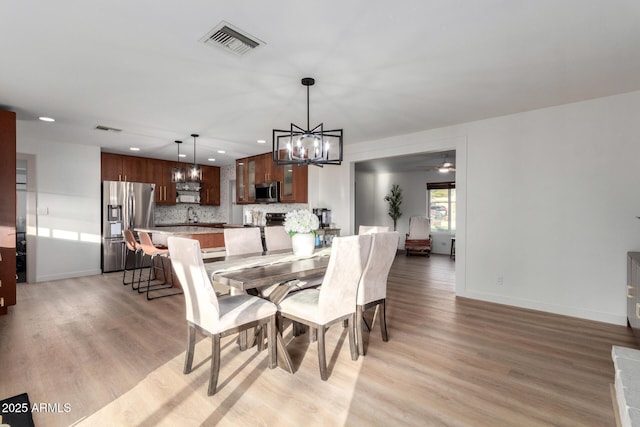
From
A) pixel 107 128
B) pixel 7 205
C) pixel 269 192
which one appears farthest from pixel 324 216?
pixel 7 205

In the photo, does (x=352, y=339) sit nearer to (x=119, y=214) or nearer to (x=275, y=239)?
(x=275, y=239)

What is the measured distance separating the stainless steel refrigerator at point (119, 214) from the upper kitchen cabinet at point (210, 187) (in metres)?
1.59

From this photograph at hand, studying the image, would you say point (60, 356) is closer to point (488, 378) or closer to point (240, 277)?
point (240, 277)

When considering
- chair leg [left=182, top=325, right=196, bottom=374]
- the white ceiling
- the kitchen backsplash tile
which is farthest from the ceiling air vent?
chair leg [left=182, top=325, right=196, bottom=374]

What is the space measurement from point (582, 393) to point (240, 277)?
234 cm

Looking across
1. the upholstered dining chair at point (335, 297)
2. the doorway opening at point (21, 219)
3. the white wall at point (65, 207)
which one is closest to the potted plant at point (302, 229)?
the upholstered dining chair at point (335, 297)

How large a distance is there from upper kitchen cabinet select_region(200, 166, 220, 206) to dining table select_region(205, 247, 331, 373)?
5470 mm

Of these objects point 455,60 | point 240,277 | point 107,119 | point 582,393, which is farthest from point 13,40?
point 582,393

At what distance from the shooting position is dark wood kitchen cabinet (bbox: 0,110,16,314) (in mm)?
3553

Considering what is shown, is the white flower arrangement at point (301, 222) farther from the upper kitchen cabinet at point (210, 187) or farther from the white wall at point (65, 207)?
the upper kitchen cabinet at point (210, 187)

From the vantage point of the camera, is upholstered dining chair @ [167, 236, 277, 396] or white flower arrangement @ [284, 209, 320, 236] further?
white flower arrangement @ [284, 209, 320, 236]

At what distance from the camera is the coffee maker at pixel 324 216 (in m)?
5.79

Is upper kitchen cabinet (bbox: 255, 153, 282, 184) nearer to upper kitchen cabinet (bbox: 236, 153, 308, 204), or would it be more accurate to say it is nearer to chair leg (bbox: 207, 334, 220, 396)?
upper kitchen cabinet (bbox: 236, 153, 308, 204)

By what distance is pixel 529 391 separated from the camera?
6.73 feet
